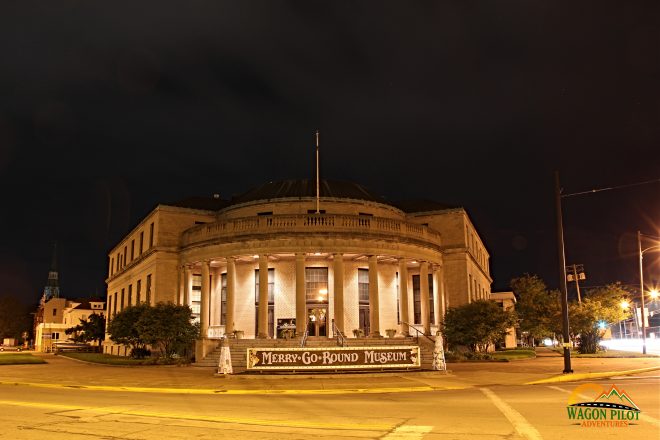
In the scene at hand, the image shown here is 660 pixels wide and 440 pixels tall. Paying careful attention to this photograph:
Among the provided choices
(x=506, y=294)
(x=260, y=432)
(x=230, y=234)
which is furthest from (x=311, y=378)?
(x=506, y=294)

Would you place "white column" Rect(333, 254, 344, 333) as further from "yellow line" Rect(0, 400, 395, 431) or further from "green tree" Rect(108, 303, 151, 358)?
"yellow line" Rect(0, 400, 395, 431)

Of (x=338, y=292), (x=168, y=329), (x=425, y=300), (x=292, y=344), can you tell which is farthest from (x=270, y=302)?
(x=425, y=300)

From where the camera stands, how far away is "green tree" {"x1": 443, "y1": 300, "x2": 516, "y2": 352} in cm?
4019

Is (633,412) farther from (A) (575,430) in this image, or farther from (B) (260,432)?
(B) (260,432)

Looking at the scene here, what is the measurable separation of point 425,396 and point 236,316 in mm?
28305

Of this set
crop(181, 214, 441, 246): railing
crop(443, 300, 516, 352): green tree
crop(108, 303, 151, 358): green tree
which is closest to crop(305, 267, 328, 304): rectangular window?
crop(181, 214, 441, 246): railing

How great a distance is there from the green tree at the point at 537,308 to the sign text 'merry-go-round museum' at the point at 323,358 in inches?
1123

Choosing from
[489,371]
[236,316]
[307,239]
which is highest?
[307,239]

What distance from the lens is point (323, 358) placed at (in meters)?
26.6

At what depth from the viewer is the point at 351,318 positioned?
145 ft

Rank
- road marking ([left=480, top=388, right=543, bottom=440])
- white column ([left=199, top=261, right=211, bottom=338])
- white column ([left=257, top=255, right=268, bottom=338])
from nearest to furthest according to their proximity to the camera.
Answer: road marking ([left=480, top=388, right=543, bottom=440])
white column ([left=257, top=255, right=268, bottom=338])
white column ([left=199, top=261, right=211, bottom=338])

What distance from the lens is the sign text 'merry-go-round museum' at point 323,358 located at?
2638 centimetres

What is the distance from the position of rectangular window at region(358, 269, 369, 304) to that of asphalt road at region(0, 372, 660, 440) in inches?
995

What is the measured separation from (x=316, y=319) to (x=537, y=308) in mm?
23604
